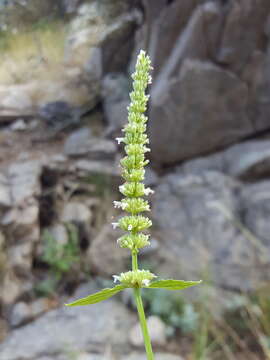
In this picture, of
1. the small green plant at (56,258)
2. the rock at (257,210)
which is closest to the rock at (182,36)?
the rock at (257,210)

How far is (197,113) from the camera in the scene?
5930 mm

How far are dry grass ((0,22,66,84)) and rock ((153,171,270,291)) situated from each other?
3.26 metres

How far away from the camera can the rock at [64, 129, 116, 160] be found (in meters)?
6.71

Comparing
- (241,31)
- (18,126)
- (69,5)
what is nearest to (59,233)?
(18,126)

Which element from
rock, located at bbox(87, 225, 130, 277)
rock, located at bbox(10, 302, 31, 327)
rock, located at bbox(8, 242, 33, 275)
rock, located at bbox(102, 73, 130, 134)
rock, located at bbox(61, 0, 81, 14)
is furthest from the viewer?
rock, located at bbox(61, 0, 81, 14)

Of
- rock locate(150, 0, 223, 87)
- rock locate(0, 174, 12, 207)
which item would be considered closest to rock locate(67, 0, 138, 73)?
rock locate(150, 0, 223, 87)

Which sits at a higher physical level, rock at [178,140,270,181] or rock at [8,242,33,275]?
rock at [178,140,270,181]

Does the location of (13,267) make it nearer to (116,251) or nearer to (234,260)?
(116,251)

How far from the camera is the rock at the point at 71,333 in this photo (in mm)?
3848

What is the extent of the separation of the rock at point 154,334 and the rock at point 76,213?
204 centimetres

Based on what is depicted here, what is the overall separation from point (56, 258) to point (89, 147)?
2231 mm

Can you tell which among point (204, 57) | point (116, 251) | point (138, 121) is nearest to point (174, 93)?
point (204, 57)

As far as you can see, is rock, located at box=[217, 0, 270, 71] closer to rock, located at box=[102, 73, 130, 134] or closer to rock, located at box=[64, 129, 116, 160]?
rock, located at box=[102, 73, 130, 134]

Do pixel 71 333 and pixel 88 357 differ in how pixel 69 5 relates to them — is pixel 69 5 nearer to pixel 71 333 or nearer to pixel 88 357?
pixel 71 333
